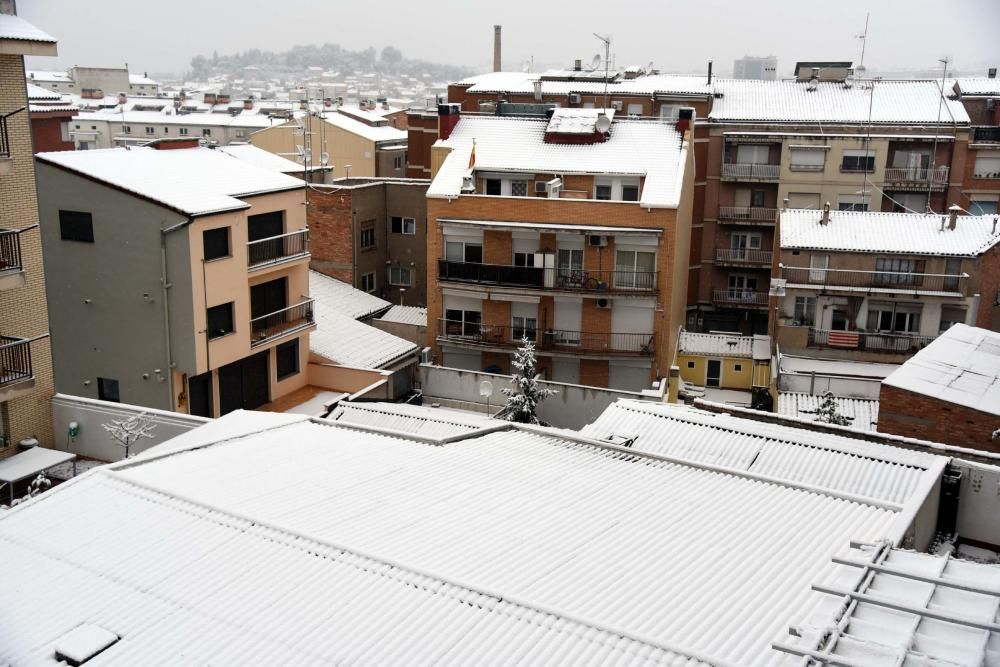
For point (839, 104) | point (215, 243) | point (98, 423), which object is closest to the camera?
point (98, 423)

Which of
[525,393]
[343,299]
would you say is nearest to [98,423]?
[525,393]

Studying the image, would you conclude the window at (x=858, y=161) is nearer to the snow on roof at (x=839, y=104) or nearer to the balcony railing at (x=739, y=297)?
the snow on roof at (x=839, y=104)

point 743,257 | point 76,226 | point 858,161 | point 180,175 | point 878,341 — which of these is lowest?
point 878,341

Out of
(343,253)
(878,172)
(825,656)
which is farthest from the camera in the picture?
(878,172)

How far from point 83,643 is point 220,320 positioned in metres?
14.9

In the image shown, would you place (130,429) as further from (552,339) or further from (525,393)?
(552,339)

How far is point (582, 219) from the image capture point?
90.7 feet

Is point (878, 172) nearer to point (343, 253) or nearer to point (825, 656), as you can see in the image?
point (343, 253)

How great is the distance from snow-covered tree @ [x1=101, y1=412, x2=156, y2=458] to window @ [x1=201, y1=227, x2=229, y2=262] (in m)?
4.59

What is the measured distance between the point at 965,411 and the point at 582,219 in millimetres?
13006

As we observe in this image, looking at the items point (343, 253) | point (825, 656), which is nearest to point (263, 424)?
point (825, 656)

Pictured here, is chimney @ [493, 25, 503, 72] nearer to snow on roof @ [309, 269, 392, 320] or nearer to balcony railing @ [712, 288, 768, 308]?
balcony railing @ [712, 288, 768, 308]

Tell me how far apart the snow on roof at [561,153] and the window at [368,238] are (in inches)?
203

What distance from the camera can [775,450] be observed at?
1485 centimetres
